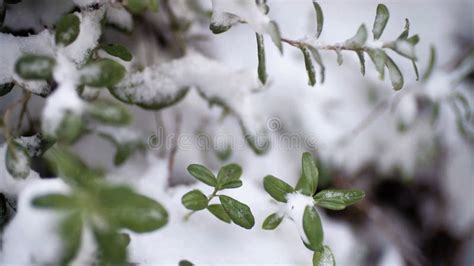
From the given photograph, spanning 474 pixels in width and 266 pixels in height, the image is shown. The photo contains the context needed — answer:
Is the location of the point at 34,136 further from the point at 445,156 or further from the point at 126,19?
the point at 445,156

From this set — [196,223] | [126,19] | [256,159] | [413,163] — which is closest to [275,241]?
[196,223]

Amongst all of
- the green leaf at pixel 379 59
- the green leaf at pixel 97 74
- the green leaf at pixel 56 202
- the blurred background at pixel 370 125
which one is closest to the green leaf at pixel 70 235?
the green leaf at pixel 56 202

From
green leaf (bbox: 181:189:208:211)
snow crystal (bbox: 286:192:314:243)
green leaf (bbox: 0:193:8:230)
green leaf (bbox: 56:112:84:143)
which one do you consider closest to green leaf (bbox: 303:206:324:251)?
snow crystal (bbox: 286:192:314:243)

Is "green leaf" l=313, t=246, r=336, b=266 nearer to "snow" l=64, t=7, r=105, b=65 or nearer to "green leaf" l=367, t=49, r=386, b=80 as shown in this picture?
"green leaf" l=367, t=49, r=386, b=80

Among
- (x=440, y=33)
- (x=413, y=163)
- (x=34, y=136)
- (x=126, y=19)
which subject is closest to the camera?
(x=34, y=136)

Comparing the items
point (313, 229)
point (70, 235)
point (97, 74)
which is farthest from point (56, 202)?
point (313, 229)

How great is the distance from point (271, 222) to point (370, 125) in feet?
2.14

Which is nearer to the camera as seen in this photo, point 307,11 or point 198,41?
point 198,41

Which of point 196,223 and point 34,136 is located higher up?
point 34,136

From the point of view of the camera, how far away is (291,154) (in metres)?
1.02

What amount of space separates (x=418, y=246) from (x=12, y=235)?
3.19ft

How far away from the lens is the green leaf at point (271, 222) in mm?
526

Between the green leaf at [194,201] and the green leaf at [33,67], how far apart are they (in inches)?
8.1

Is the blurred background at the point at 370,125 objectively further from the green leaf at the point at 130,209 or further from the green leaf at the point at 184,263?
the green leaf at the point at 130,209
